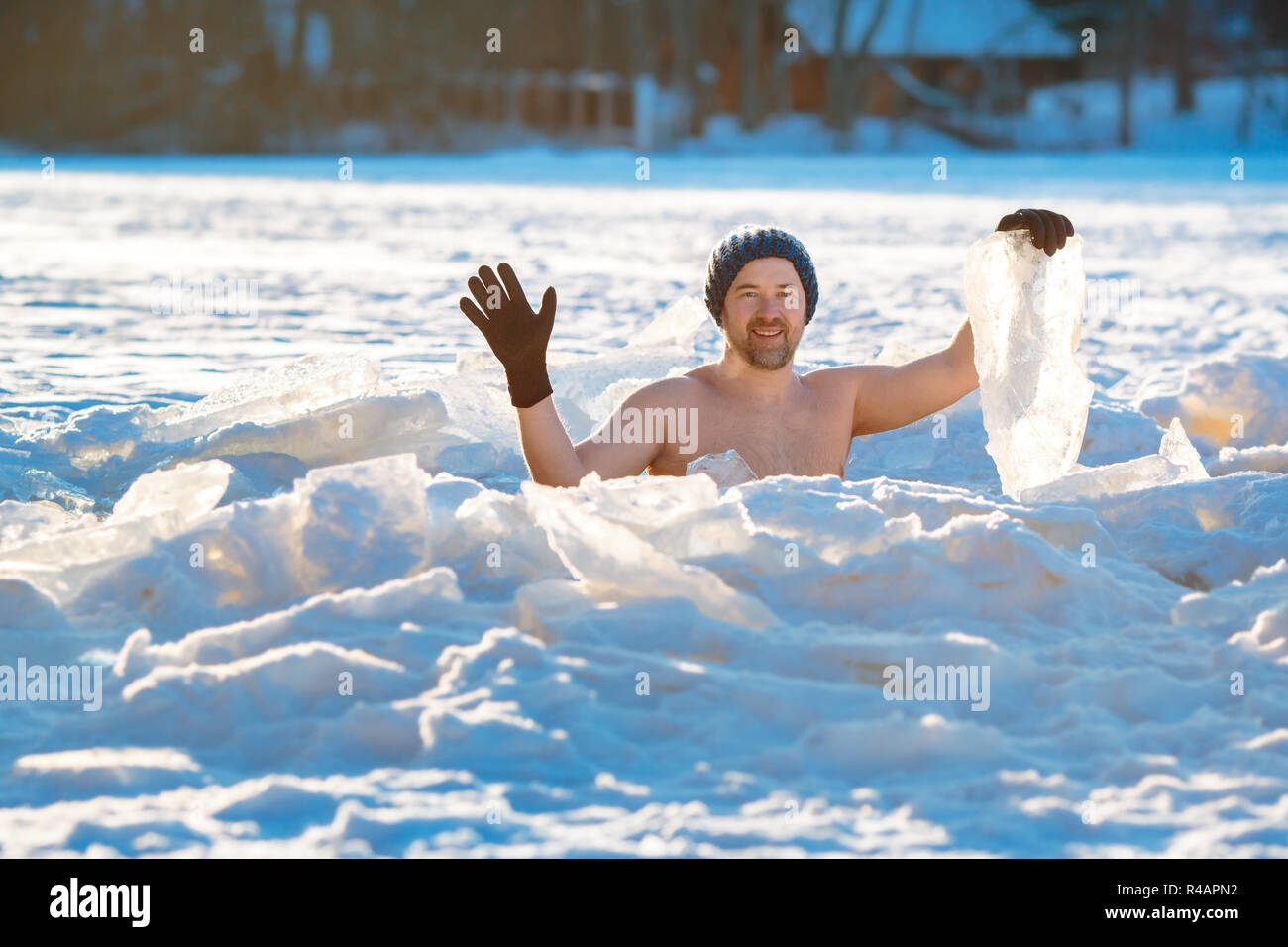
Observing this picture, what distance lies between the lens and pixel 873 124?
1378 inches

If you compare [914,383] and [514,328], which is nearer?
[514,328]

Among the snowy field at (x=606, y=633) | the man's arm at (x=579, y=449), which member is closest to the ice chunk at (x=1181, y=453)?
the snowy field at (x=606, y=633)

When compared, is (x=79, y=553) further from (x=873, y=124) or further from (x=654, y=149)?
(x=873, y=124)

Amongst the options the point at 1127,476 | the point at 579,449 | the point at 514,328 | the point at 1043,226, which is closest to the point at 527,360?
the point at 514,328

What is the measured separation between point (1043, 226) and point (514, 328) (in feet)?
4.99

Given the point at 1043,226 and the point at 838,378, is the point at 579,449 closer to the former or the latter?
the point at 838,378

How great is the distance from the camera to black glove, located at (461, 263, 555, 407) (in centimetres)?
378

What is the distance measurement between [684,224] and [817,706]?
11973 mm

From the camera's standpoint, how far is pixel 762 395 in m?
4.36

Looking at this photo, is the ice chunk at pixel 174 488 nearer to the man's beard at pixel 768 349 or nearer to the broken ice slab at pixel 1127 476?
the man's beard at pixel 768 349

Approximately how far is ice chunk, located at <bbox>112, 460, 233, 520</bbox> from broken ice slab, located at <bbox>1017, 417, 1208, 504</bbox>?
7.24 feet

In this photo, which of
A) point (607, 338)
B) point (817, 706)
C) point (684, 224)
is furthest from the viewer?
point (684, 224)

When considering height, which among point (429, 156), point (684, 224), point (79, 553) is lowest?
point (79, 553)
